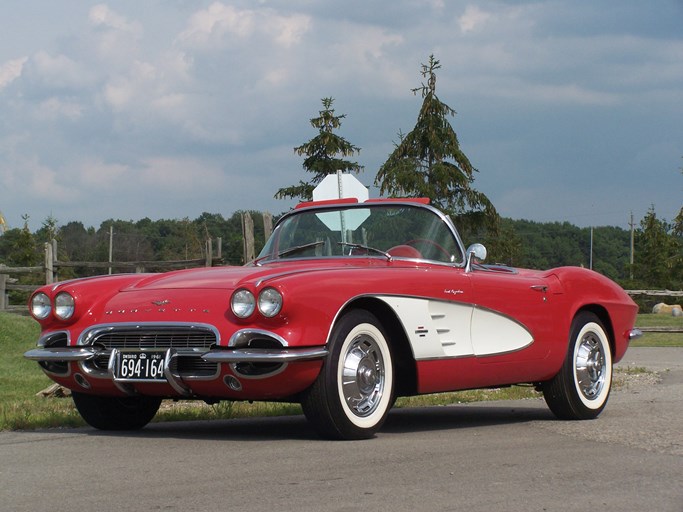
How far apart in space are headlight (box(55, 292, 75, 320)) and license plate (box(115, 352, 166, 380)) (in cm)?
60

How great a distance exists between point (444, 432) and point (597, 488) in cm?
218

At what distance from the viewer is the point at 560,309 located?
26.0 ft

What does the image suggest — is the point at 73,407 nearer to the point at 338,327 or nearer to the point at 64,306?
the point at 64,306

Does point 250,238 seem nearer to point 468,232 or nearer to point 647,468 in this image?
point 468,232

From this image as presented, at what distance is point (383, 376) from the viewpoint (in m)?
6.49

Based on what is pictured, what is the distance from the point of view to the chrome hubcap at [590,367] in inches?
318

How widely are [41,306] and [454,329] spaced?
8.58 feet

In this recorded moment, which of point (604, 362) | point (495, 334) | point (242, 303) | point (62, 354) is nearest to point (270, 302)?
point (242, 303)

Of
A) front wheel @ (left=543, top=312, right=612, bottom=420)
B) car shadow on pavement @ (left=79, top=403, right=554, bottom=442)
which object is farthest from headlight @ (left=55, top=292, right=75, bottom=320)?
front wheel @ (left=543, top=312, right=612, bottom=420)

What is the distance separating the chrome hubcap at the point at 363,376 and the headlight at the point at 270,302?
20.3 inches

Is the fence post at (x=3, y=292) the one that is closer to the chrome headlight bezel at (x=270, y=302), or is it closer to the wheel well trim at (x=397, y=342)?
the wheel well trim at (x=397, y=342)

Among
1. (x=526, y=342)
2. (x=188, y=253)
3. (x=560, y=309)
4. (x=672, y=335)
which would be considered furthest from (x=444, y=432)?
(x=188, y=253)

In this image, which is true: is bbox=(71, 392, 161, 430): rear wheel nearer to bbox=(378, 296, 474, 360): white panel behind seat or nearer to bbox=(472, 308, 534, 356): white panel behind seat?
bbox=(378, 296, 474, 360): white panel behind seat

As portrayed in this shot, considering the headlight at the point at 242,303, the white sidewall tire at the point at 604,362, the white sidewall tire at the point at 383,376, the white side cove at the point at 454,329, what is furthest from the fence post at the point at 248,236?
the headlight at the point at 242,303
